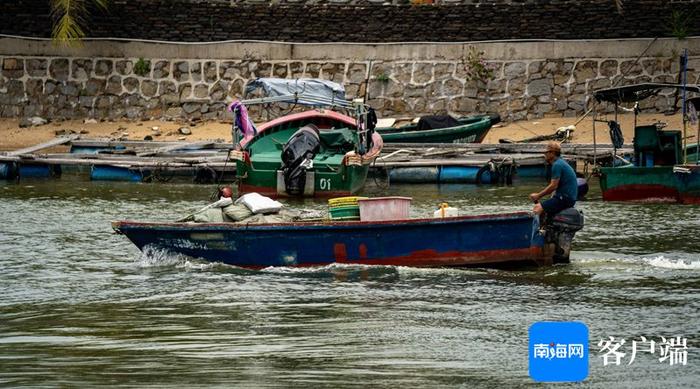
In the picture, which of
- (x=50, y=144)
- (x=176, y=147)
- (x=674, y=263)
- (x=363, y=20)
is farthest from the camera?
(x=363, y=20)

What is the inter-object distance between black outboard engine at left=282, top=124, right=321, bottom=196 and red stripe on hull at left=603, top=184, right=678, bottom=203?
17.9 feet

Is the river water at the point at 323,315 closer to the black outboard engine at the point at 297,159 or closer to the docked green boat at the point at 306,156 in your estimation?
the black outboard engine at the point at 297,159

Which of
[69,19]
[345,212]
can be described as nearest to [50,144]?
[69,19]

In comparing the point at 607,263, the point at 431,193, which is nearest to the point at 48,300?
the point at 607,263

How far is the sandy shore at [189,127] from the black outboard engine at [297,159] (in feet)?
23.2

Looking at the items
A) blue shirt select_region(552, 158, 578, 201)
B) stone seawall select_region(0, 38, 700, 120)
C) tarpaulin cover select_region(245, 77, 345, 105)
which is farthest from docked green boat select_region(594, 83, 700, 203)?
stone seawall select_region(0, 38, 700, 120)

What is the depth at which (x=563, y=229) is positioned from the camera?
17.7m

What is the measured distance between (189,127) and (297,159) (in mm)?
9516

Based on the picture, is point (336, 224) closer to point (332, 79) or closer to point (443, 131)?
point (443, 131)

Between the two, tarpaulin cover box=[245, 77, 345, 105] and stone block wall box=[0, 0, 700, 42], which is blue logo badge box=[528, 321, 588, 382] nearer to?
tarpaulin cover box=[245, 77, 345, 105]

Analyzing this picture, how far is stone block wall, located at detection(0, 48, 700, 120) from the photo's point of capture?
115ft

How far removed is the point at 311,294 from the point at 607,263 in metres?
3.89

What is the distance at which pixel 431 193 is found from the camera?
91.6ft

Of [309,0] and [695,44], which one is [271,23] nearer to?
[309,0]
